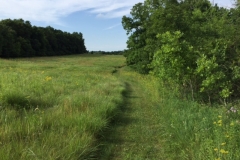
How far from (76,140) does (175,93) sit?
6.64 metres

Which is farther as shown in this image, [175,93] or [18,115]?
[175,93]

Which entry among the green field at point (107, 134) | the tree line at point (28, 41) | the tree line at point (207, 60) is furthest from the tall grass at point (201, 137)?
the tree line at point (28, 41)

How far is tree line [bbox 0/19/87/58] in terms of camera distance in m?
60.2

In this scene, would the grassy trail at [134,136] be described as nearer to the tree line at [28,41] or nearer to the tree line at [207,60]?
the tree line at [207,60]

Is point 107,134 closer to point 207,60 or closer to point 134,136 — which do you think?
point 134,136

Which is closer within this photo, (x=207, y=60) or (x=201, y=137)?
(x=201, y=137)

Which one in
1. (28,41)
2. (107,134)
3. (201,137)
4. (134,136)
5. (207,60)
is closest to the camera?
(201,137)

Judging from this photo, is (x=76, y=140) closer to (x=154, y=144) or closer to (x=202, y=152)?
(x=154, y=144)

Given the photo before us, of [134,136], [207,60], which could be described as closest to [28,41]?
[207,60]

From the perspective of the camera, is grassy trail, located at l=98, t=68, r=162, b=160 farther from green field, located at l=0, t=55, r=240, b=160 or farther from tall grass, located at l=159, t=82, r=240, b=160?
tall grass, located at l=159, t=82, r=240, b=160

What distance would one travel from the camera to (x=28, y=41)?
69.8 metres

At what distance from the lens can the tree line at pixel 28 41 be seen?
60162mm

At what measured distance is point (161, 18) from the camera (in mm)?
17344

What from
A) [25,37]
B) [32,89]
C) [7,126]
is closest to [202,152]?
[7,126]
